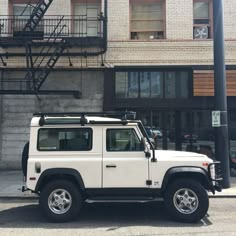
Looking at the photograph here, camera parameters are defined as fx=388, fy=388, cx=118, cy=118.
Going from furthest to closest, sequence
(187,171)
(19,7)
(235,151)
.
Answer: (19,7) < (235,151) < (187,171)

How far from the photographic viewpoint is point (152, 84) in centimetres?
1554

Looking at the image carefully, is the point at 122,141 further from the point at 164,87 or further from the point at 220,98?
the point at 164,87

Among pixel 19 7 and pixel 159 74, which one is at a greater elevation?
pixel 19 7

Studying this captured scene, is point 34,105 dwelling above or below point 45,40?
below

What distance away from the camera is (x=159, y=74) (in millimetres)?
15562

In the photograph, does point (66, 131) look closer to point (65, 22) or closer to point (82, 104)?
point (82, 104)

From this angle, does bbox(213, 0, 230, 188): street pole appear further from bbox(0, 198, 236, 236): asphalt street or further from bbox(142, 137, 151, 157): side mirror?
bbox(142, 137, 151, 157): side mirror

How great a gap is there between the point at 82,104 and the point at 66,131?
7.46 m

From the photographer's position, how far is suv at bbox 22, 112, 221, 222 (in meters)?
7.65

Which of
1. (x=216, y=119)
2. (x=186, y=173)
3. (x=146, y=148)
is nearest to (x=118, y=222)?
(x=146, y=148)

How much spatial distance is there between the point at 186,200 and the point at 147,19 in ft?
33.1

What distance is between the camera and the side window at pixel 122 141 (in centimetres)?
787

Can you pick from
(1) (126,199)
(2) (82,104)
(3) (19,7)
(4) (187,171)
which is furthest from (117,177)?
(3) (19,7)

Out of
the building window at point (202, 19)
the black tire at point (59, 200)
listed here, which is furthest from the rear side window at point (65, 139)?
the building window at point (202, 19)
